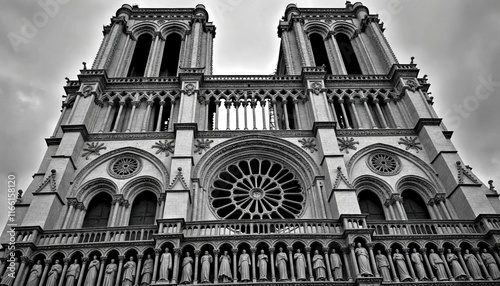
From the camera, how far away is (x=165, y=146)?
20453 millimetres

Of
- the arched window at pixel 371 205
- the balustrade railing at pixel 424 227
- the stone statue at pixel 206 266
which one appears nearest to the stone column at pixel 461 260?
the balustrade railing at pixel 424 227

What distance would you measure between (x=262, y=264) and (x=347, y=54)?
19456 mm

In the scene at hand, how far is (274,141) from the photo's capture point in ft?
69.1

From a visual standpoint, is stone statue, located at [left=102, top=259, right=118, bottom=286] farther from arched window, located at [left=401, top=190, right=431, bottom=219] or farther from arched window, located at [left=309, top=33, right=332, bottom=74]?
arched window, located at [left=309, top=33, right=332, bottom=74]

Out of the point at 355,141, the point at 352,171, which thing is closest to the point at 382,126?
the point at 355,141

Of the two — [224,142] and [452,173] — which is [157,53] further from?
[452,173]

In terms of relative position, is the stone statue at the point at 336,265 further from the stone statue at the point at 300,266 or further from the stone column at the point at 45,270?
the stone column at the point at 45,270

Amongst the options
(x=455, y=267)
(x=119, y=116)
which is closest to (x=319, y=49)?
(x=119, y=116)

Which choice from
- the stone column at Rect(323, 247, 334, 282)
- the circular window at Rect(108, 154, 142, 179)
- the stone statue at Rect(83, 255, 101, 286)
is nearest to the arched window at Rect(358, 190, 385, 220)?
the stone column at Rect(323, 247, 334, 282)

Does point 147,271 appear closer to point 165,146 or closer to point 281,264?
point 281,264

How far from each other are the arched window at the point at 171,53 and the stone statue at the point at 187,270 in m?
17.5

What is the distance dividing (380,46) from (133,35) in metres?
16.1

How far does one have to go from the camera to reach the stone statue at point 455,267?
14.8m

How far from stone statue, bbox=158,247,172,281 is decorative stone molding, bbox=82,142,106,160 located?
751cm
